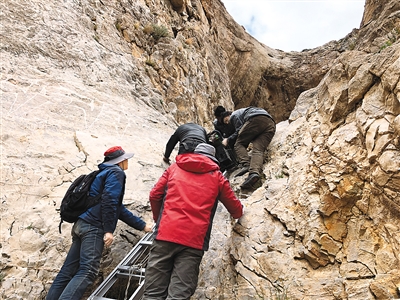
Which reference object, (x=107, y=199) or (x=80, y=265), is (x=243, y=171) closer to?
(x=107, y=199)

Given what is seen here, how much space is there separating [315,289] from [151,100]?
773cm

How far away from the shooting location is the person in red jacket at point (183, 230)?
10.6 ft

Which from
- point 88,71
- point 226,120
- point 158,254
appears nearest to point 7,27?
point 88,71

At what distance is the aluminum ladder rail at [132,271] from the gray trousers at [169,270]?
370 mm

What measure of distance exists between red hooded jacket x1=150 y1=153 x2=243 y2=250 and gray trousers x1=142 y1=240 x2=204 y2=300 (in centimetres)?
9

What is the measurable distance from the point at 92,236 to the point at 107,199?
413 millimetres

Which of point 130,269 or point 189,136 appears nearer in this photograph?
point 130,269

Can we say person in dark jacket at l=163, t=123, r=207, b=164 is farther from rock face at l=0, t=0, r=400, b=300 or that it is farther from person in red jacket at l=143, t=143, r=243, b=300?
person in red jacket at l=143, t=143, r=243, b=300

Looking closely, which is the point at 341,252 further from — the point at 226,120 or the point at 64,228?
the point at 226,120

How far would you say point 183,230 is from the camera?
3.28 m

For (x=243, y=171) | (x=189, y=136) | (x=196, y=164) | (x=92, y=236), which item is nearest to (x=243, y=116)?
(x=243, y=171)

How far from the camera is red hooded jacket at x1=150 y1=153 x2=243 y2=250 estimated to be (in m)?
3.29

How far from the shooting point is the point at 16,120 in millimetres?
5832

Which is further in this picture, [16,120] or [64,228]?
[16,120]
